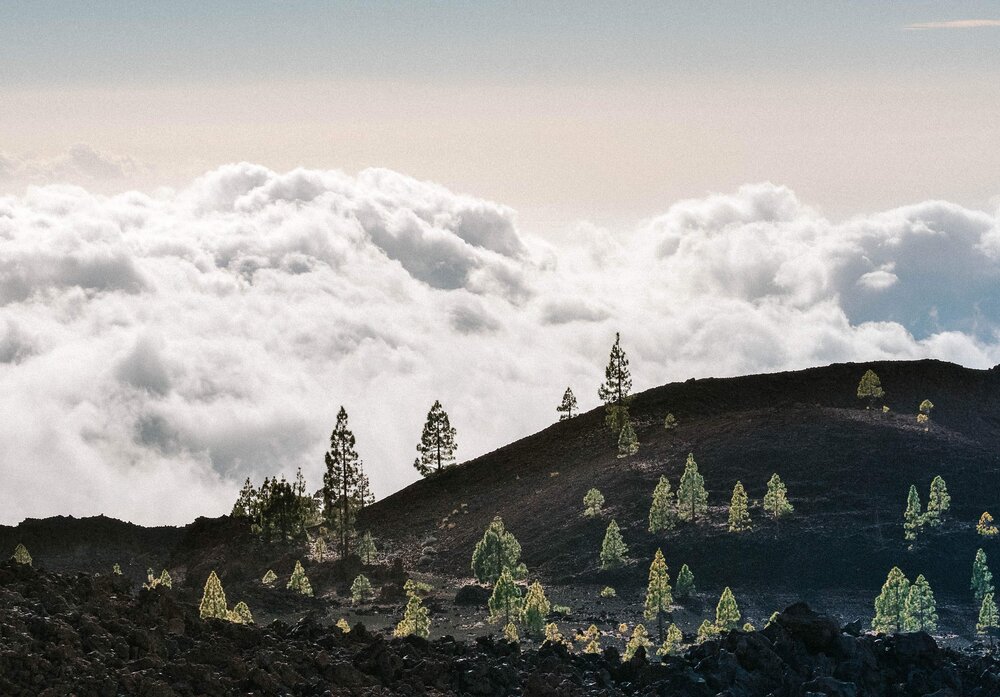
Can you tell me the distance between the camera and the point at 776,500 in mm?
106375

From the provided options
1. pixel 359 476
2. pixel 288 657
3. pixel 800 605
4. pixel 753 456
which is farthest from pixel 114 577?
pixel 753 456

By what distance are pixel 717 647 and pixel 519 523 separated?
80.0 meters

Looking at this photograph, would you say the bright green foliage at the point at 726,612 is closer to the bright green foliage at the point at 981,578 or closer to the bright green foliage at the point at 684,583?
the bright green foliage at the point at 684,583

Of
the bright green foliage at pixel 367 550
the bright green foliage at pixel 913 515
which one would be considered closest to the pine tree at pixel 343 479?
the bright green foliage at pixel 367 550

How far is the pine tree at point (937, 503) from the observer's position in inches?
4040

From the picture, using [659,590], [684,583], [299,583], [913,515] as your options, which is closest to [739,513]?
[684,583]

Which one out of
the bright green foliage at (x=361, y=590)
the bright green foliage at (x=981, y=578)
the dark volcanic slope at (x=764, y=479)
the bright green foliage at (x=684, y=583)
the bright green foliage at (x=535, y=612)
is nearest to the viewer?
the bright green foliage at (x=535, y=612)

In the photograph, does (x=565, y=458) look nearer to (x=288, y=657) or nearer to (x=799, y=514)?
(x=799, y=514)

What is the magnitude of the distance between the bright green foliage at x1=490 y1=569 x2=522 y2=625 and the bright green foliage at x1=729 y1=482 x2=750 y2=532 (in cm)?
2538

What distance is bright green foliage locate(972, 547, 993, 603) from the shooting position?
293 feet

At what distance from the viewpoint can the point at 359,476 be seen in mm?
123312

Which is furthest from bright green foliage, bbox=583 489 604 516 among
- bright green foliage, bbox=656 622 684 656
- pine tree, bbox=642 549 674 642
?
bright green foliage, bbox=656 622 684 656

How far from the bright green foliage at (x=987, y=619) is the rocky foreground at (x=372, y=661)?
48162 mm

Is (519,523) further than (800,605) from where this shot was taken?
Yes
